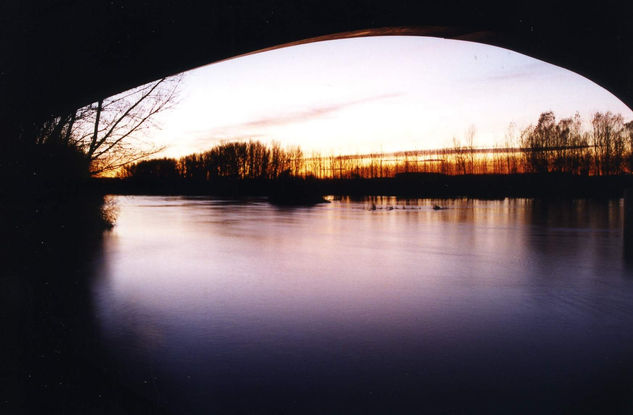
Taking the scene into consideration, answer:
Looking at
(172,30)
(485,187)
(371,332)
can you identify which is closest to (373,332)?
(371,332)

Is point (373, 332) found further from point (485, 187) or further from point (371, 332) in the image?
point (485, 187)

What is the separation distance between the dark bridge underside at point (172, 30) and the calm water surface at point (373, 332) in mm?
2423

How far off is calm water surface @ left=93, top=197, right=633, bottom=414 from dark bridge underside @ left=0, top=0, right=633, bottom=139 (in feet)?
7.95

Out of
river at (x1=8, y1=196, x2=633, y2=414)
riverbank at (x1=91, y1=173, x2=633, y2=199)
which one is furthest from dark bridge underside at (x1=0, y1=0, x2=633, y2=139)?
riverbank at (x1=91, y1=173, x2=633, y2=199)

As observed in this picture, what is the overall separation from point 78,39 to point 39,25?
0.26m

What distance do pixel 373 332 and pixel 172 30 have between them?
362 cm

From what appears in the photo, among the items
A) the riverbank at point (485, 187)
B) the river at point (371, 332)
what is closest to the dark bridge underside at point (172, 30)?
the river at point (371, 332)

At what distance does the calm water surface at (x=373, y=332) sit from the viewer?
11.1ft

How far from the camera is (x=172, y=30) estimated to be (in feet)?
10.4

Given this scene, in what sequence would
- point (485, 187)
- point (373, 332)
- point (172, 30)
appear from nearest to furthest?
point (172, 30) → point (373, 332) → point (485, 187)

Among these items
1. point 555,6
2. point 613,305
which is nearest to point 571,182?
point 613,305

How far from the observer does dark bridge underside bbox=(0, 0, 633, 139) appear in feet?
10.1

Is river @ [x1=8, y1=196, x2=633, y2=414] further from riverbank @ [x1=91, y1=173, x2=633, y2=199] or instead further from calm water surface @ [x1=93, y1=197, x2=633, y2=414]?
riverbank @ [x1=91, y1=173, x2=633, y2=199]

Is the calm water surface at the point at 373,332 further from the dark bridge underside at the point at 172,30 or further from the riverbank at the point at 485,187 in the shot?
the riverbank at the point at 485,187
